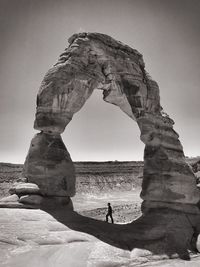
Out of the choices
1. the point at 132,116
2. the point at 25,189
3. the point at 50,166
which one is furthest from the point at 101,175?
the point at 25,189

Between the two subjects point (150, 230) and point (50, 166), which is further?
point (50, 166)

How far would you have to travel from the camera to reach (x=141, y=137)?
53.5ft

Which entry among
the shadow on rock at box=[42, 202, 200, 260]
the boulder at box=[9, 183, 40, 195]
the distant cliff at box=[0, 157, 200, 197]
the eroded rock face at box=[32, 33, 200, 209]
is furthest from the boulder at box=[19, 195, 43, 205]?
the distant cliff at box=[0, 157, 200, 197]

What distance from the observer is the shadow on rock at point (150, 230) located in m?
11.7

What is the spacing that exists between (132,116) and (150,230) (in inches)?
237

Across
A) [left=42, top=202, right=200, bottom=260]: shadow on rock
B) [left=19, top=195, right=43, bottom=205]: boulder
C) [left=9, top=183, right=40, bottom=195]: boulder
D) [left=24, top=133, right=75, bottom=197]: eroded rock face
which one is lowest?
[left=42, top=202, right=200, bottom=260]: shadow on rock

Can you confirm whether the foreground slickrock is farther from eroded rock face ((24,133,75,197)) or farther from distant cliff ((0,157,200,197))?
distant cliff ((0,157,200,197))

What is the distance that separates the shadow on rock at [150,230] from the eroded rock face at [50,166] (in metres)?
0.82

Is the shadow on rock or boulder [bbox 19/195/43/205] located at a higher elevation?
boulder [bbox 19/195/43/205]

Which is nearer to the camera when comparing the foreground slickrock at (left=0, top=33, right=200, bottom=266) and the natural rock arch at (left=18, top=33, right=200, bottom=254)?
the foreground slickrock at (left=0, top=33, right=200, bottom=266)

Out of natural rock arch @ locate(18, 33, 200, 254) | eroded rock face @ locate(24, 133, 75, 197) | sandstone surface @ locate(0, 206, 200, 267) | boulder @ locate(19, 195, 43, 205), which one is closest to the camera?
sandstone surface @ locate(0, 206, 200, 267)

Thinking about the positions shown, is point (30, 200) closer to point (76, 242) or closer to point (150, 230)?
point (76, 242)

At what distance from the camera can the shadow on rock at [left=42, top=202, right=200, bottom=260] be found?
11703mm

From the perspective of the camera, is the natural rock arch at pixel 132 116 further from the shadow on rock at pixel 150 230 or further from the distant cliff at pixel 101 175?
the distant cliff at pixel 101 175
